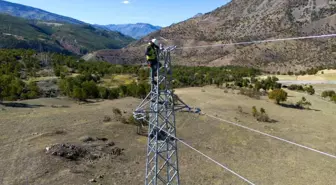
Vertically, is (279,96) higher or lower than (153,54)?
lower

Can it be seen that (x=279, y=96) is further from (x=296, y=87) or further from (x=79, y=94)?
(x=79, y=94)

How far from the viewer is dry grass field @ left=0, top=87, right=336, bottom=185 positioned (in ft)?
70.6

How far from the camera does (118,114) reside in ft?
117

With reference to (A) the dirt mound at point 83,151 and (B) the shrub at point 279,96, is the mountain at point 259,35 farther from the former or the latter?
(A) the dirt mound at point 83,151

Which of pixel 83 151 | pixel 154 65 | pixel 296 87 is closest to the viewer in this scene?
pixel 154 65

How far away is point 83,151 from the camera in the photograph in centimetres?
2439

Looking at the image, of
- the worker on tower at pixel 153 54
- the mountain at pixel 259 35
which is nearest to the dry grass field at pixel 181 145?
the worker on tower at pixel 153 54

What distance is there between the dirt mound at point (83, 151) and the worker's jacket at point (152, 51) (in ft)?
44.5

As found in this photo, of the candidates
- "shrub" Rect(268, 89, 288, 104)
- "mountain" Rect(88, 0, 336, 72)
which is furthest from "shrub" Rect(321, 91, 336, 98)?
"mountain" Rect(88, 0, 336, 72)

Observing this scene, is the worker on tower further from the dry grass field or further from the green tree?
the green tree

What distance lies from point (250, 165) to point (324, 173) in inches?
202

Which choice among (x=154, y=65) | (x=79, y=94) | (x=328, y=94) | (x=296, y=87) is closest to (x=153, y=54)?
(x=154, y=65)

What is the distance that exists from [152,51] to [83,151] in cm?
1439

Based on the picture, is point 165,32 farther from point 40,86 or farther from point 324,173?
point 324,173
